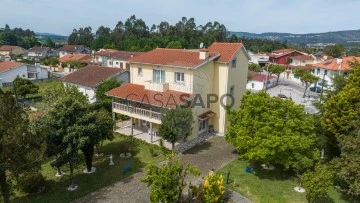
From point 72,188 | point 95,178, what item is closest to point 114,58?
point 95,178

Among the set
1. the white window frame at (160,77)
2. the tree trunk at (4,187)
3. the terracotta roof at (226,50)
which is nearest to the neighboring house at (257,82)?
the terracotta roof at (226,50)

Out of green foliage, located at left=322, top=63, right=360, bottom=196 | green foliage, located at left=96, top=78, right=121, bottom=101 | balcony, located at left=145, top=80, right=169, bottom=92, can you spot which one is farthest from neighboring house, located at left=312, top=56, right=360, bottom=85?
green foliage, located at left=96, top=78, right=121, bottom=101

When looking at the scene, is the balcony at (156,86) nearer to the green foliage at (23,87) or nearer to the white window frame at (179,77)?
the white window frame at (179,77)

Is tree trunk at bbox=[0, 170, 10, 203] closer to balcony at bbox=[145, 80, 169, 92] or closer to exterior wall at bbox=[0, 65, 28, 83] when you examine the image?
balcony at bbox=[145, 80, 169, 92]

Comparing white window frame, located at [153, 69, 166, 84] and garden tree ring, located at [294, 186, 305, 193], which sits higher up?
white window frame, located at [153, 69, 166, 84]

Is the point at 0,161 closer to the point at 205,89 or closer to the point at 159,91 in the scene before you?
the point at 159,91

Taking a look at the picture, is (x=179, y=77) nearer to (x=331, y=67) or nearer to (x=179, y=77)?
(x=179, y=77)
